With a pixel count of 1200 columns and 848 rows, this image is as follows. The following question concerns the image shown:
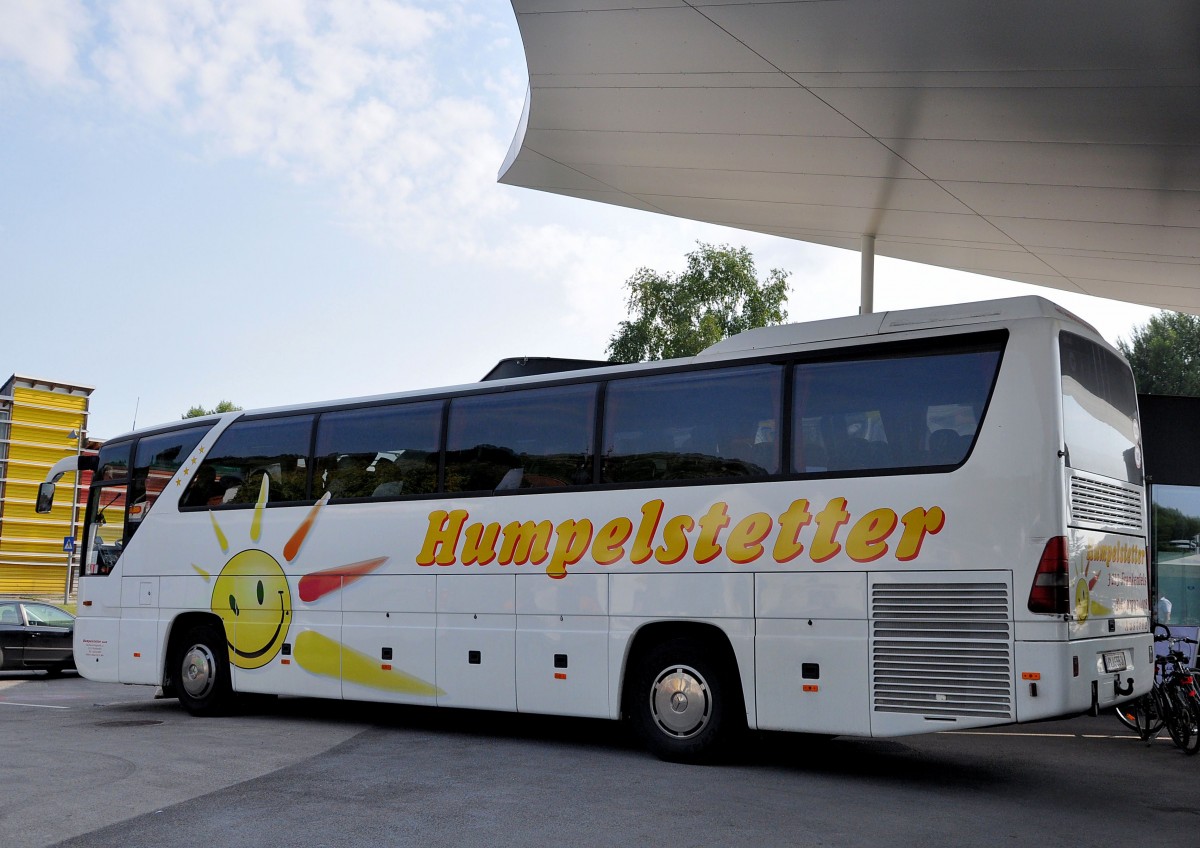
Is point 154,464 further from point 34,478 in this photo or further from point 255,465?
point 34,478

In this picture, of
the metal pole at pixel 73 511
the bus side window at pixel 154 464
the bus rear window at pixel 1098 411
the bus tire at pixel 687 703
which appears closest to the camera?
the bus rear window at pixel 1098 411

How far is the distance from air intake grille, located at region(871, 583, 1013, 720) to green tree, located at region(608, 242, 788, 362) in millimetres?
49529

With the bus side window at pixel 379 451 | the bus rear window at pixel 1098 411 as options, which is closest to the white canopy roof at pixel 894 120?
the bus rear window at pixel 1098 411

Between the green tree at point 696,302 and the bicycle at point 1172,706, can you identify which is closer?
the bicycle at point 1172,706

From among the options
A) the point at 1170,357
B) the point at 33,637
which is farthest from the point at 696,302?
the point at 33,637

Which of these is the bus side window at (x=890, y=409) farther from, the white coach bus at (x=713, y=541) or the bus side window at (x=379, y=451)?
the bus side window at (x=379, y=451)

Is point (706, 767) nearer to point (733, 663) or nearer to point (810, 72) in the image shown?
point (733, 663)

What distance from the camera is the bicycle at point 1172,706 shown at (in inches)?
417

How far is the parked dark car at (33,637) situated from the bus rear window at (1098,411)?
16.7 meters

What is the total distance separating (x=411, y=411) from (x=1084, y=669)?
6.92 meters

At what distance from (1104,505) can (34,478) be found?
80.1 feet

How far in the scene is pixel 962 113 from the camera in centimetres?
1339

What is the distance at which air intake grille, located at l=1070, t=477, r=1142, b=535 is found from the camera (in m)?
8.27

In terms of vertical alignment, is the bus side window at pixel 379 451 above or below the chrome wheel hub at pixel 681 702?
above
